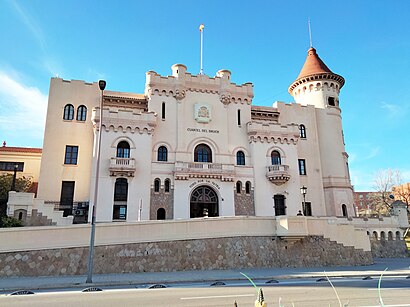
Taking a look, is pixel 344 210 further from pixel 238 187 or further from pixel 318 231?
pixel 318 231

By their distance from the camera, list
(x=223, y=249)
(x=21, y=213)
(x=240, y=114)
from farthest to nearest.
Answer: (x=240, y=114) < (x=21, y=213) < (x=223, y=249)

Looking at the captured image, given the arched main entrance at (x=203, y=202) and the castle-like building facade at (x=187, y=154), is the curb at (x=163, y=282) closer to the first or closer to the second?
the castle-like building facade at (x=187, y=154)


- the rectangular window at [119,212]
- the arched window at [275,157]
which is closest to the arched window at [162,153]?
the rectangular window at [119,212]

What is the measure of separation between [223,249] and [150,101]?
17702 millimetres

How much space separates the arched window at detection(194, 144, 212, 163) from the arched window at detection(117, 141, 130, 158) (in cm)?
665

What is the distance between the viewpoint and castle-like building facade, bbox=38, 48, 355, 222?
2719cm

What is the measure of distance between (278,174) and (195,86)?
496 inches

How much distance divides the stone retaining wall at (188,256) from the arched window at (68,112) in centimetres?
1726

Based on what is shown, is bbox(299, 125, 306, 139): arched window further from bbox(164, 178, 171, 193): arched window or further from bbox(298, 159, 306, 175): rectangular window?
bbox(164, 178, 171, 193): arched window

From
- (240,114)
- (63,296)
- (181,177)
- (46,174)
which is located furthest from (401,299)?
(46,174)

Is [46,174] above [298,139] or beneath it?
beneath

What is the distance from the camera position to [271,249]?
18.9m

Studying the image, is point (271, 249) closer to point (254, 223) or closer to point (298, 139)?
point (254, 223)

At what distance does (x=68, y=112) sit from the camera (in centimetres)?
2950
